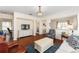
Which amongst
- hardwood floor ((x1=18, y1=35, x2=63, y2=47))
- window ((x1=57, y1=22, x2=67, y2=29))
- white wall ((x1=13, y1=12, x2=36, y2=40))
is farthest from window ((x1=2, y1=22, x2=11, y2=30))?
window ((x1=57, y1=22, x2=67, y2=29))

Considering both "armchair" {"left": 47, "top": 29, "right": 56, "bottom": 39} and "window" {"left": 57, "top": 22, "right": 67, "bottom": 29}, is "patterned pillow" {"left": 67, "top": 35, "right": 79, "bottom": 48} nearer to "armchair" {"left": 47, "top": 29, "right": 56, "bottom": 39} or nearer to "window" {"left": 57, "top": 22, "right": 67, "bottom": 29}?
"window" {"left": 57, "top": 22, "right": 67, "bottom": 29}

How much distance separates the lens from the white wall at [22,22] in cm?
126

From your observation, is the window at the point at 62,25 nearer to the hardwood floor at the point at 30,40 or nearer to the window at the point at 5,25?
the hardwood floor at the point at 30,40

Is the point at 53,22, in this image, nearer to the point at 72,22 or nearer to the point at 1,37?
the point at 72,22

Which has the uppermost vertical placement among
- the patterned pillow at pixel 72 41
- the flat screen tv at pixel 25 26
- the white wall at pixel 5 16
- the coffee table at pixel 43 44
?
the white wall at pixel 5 16

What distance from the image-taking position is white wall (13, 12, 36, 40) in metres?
1.26

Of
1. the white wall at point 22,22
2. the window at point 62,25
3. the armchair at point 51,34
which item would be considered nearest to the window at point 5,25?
the white wall at point 22,22

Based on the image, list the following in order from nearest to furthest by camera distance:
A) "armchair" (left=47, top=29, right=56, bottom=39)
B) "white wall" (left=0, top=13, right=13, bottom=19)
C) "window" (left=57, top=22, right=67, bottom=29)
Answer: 1. "white wall" (left=0, top=13, right=13, bottom=19)
2. "window" (left=57, top=22, right=67, bottom=29)
3. "armchair" (left=47, top=29, right=56, bottom=39)

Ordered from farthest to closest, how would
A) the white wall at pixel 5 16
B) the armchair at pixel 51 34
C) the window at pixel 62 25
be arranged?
the armchair at pixel 51 34 → the window at pixel 62 25 → the white wall at pixel 5 16

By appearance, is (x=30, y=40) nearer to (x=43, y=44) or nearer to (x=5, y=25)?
(x=43, y=44)

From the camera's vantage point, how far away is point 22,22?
1.36 meters

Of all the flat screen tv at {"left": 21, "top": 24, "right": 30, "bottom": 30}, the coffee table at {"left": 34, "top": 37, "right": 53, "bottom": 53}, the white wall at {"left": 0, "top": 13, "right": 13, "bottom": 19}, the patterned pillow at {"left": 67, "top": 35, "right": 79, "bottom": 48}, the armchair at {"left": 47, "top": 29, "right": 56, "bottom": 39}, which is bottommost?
the coffee table at {"left": 34, "top": 37, "right": 53, "bottom": 53}
